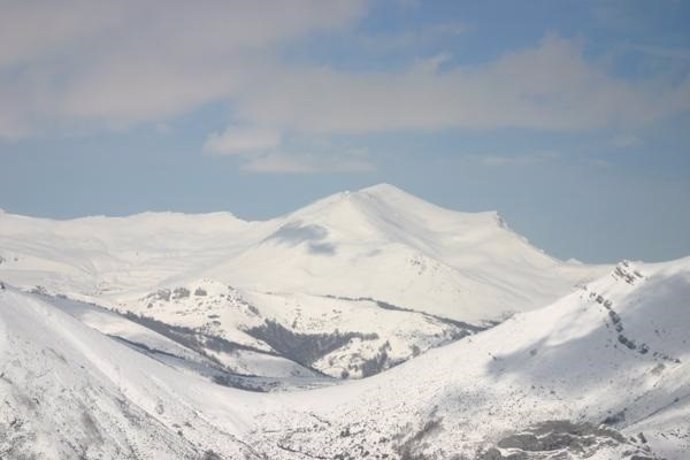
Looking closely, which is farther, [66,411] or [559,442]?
[559,442]

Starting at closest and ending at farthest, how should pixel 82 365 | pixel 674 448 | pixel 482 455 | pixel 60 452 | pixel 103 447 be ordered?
pixel 674 448 < pixel 60 452 < pixel 103 447 < pixel 482 455 < pixel 82 365

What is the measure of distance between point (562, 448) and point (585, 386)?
114 feet

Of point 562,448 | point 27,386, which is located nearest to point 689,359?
point 562,448

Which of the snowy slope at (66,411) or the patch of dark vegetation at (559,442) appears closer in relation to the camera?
the patch of dark vegetation at (559,442)

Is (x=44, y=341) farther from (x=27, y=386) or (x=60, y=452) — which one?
(x=60, y=452)

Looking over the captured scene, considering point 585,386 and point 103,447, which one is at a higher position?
point 585,386

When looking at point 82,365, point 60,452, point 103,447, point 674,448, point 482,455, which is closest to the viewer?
point 674,448

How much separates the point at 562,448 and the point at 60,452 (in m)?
86.1

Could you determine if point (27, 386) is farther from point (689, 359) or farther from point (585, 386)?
point (689, 359)

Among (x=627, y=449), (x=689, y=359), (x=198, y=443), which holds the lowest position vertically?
(x=198, y=443)

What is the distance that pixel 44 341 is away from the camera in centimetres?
18825

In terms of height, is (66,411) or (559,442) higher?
(559,442)

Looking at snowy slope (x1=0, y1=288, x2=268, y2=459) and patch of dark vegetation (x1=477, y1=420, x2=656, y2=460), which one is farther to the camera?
snowy slope (x1=0, y1=288, x2=268, y2=459)

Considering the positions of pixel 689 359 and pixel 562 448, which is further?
pixel 689 359
